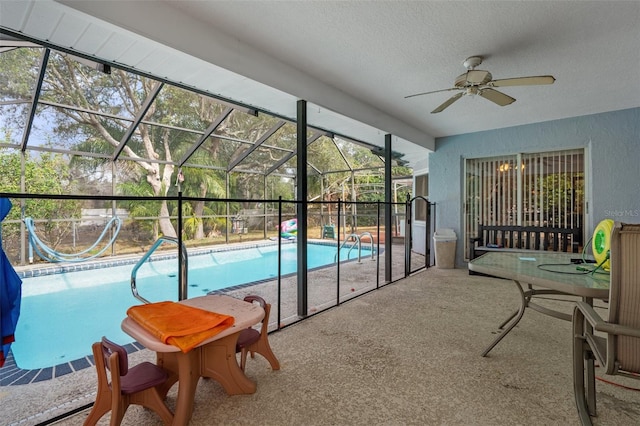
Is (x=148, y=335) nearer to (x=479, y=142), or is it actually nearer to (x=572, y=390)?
(x=572, y=390)

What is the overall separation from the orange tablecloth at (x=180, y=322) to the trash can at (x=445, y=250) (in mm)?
4832

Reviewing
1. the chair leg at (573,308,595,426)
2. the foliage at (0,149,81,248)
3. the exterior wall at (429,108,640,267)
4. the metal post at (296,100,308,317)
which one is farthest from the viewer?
the foliage at (0,149,81,248)

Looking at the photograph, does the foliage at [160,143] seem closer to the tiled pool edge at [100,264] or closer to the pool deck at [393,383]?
the tiled pool edge at [100,264]

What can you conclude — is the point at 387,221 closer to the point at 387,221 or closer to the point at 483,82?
the point at 387,221

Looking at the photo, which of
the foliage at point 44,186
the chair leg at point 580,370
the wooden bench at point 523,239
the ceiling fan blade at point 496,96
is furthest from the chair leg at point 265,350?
the foliage at point 44,186

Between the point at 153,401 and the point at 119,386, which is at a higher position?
the point at 119,386

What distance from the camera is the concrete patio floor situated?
5.44 ft

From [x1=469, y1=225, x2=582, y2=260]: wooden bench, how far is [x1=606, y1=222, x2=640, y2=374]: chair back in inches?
163

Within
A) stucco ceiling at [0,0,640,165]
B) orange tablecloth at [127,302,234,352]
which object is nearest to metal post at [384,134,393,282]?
stucco ceiling at [0,0,640,165]

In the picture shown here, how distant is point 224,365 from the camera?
68.8 inches

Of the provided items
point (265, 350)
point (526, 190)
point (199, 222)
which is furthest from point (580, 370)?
point (199, 222)

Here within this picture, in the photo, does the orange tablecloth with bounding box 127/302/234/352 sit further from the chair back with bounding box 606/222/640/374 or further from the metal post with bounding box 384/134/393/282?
the metal post with bounding box 384/134/393/282

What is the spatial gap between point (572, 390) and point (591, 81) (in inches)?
131

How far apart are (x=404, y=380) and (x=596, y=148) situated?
16.0ft
